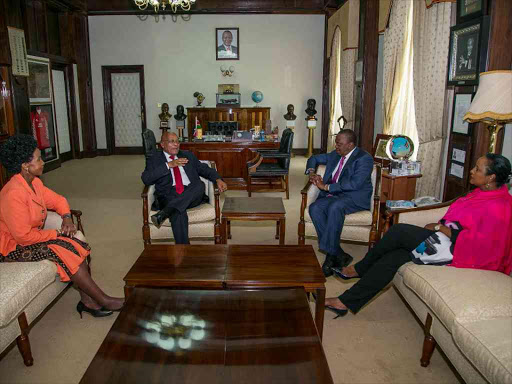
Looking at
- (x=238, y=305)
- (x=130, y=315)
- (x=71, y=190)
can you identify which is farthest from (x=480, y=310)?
(x=71, y=190)

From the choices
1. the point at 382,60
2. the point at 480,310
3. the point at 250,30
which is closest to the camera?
the point at 480,310

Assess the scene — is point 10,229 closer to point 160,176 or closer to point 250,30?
point 160,176

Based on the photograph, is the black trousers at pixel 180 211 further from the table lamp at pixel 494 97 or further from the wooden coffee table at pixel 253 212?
the table lamp at pixel 494 97

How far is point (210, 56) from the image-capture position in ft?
→ 33.9

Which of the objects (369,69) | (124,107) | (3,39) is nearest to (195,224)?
(369,69)

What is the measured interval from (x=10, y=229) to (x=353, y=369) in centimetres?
236

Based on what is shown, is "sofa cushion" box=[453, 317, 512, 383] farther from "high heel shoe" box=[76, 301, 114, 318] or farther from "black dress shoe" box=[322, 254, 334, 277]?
"high heel shoe" box=[76, 301, 114, 318]

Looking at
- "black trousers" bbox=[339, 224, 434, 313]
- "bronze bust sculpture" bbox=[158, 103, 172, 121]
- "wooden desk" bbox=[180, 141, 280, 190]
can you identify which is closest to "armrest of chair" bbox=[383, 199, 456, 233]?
"black trousers" bbox=[339, 224, 434, 313]

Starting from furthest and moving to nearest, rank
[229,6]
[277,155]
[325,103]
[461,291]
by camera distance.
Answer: [325,103] → [229,6] → [277,155] → [461,291]

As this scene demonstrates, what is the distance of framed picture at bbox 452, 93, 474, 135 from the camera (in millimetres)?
3965

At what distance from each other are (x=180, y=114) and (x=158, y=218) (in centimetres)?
661

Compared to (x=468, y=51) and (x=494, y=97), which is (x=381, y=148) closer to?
(x=468, y=51)

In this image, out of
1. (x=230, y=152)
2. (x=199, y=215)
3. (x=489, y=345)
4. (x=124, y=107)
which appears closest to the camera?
(x=489, y=345)

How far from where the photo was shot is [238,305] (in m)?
2.37
